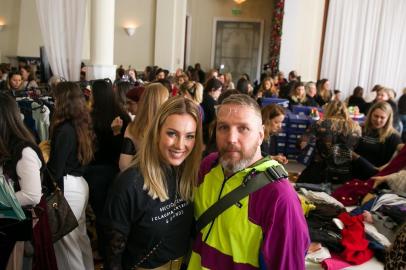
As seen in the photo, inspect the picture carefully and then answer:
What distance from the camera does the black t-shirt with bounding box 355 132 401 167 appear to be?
12.6 feet


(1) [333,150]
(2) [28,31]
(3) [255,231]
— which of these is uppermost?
(2) [28,31]

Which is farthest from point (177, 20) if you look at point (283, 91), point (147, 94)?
point (147, 94)

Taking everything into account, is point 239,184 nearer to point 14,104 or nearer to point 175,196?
point 175,196

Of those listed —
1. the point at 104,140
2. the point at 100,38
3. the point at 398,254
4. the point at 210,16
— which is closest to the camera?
the point at 398,254

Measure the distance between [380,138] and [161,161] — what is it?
3.07m

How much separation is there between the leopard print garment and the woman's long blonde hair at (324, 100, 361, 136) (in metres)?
2.75

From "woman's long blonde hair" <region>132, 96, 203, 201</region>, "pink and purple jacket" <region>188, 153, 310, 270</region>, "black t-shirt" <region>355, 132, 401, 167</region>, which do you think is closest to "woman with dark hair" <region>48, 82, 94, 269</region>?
"woman's long blonde hair" <region>132, 96, 203, 201</region>

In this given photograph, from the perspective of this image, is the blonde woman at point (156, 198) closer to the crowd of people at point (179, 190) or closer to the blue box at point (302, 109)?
the crowd of people at point (179, 190)

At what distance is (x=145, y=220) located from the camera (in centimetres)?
154

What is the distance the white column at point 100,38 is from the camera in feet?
20.6

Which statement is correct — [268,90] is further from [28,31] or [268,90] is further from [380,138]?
[28,31]

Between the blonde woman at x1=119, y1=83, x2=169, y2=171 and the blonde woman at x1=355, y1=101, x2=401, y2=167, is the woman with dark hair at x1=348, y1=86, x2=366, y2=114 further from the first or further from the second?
the blonde woman at x1=119, y1=83, x2=169, y2=171

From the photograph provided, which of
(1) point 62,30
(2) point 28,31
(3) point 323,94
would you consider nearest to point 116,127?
(1) point 62,30

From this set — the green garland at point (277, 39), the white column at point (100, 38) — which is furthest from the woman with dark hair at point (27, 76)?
the green garland at point (277, 39)
